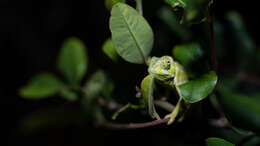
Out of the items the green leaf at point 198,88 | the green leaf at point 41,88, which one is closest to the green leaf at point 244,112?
the green leaf at point 198,88

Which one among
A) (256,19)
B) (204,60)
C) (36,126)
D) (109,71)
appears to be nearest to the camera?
(204,60)

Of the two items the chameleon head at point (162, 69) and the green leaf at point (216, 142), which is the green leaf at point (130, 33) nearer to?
the chameleon head at point (162, 69)

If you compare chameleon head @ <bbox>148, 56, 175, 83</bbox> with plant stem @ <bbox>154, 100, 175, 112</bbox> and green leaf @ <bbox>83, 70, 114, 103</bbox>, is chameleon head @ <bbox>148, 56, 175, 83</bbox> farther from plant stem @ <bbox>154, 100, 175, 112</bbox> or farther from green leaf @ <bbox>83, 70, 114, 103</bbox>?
green leaf @ <bbox>83, 70, 114, 103</bbox>

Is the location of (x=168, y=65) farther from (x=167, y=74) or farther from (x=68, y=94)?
(x=68, y=94)

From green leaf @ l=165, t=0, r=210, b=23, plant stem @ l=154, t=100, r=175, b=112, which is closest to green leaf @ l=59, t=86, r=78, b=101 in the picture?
plant stem @ l=154, t=100, r=175, b=112

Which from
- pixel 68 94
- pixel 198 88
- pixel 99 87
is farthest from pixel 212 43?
pixel 68 94

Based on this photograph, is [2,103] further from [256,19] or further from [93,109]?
[256,19]

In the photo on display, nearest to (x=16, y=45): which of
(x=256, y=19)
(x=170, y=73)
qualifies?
(x=256, y=19)
